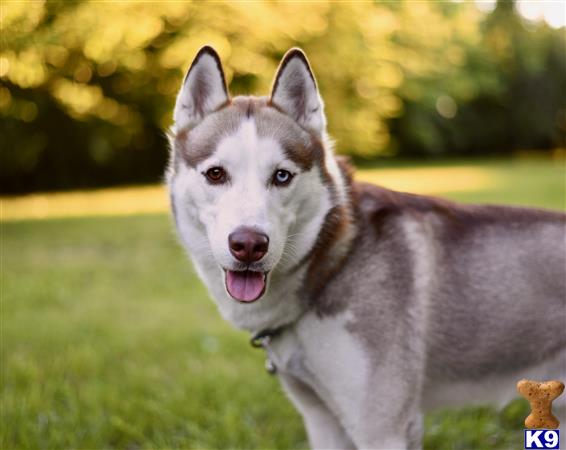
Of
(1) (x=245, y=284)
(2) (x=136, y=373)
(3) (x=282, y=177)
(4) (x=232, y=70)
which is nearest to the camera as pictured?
(1) (x=245, y=284)

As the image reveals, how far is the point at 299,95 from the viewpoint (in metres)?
2.65

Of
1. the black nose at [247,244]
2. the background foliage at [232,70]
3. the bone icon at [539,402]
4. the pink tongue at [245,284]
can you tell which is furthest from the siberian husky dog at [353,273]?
the background foliage at [232,70]

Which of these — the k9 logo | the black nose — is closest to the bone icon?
the k9 logo

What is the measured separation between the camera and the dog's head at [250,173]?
7.48 feet

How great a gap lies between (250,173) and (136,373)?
2.34 metres

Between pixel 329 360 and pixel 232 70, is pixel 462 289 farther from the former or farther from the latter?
pixel 232 70

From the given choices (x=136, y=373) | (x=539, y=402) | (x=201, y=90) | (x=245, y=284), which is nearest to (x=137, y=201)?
(x=136, y=373)

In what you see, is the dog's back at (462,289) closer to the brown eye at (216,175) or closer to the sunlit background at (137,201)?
the brown eye at (216,175)

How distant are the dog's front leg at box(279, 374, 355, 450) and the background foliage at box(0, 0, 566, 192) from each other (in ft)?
9.79

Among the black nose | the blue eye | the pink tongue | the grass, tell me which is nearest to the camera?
the black nose

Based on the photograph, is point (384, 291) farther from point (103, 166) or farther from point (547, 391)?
point (103, 166)

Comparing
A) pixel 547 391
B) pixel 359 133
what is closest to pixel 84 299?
pixel 547 391

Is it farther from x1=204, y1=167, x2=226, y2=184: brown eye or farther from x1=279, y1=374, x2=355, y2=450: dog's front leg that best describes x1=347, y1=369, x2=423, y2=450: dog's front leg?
x1=204, y1=167, x2=226, y2=184: brown eye

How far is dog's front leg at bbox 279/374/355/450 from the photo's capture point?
109 inches
